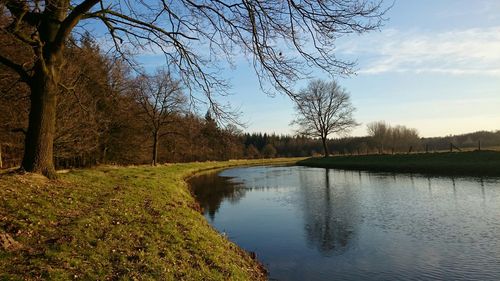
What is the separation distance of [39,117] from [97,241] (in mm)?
6051

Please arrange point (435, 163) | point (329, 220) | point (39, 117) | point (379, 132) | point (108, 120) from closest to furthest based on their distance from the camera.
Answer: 1. point (39, 117)
2. point (329, 220)
3. point (108, 120)
4. point (435, 163)
5. point (379, 132)

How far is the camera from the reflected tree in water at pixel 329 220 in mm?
11661

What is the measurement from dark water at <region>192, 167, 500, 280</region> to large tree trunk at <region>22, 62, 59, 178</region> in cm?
635

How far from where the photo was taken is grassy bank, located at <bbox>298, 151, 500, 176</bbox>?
2932 cm

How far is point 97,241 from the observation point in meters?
7.56

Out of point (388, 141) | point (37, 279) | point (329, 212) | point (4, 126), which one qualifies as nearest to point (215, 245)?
point (37, 279)

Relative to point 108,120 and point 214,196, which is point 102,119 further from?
point 214,196

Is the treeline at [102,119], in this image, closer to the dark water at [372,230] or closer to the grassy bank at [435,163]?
the dark water at [372,230]

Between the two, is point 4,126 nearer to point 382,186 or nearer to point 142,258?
point 142,258

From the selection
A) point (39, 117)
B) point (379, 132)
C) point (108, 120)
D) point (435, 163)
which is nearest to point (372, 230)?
point (39, 117)

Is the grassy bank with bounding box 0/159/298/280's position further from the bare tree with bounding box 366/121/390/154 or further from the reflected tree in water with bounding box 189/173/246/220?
the bare tree with bounding box 366/121/390/154

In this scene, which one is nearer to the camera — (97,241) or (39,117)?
(97,241)

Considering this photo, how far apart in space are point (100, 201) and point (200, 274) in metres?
5.39

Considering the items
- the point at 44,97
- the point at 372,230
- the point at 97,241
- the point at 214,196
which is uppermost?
the point at 44,97
